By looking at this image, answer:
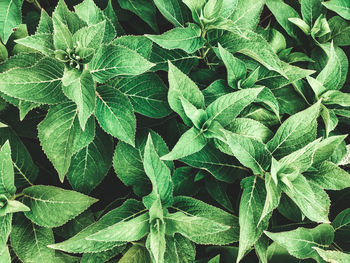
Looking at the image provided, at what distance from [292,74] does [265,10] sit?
52 centimetres

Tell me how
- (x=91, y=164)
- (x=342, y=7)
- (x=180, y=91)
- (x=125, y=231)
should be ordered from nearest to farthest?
1. (x=125, y=231)
2. (x=180, y=91)
3. (x=91, y=164)
4. (x=342, y=7)

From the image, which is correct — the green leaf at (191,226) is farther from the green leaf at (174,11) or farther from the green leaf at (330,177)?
the green leaf at (174,11)

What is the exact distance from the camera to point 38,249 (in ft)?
3.73

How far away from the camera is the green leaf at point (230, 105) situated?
1024 mm

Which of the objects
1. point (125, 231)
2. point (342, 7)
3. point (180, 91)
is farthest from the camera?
point (342, 7)

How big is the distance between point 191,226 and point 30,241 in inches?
22.8

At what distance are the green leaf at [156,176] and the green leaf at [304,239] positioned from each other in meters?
0.34

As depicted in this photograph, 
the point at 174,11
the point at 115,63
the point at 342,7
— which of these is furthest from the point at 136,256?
the point at 342,7

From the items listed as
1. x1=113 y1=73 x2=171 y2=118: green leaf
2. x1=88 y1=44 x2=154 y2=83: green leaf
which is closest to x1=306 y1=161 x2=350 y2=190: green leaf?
x1=113 y1=73 x2=171 y2=118: green leaf

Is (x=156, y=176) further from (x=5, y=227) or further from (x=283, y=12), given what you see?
(x=283, y=12)

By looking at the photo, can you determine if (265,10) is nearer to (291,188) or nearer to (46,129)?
(291,188)

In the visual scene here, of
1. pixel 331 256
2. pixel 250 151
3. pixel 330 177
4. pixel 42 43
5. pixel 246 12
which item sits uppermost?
pixel 42 43

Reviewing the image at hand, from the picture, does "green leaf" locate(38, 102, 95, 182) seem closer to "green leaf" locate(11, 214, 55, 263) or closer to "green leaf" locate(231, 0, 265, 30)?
"green leaf" locate(11, 214, 55, 263)

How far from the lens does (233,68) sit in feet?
3.72
